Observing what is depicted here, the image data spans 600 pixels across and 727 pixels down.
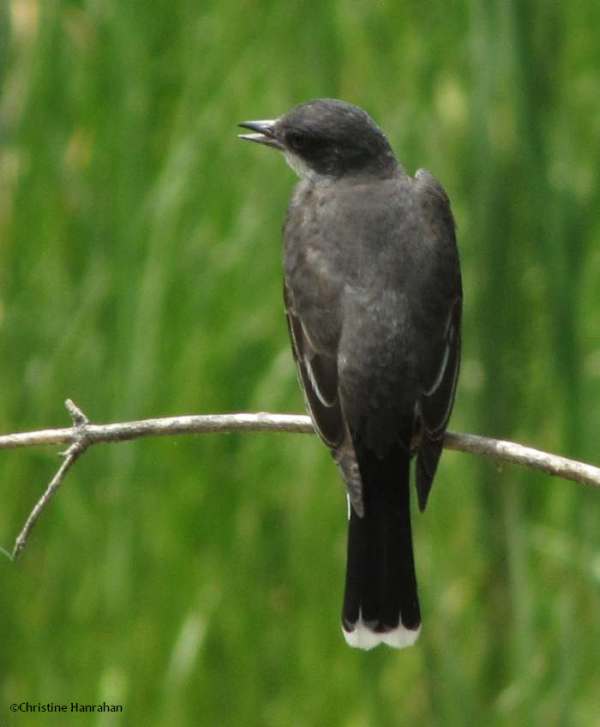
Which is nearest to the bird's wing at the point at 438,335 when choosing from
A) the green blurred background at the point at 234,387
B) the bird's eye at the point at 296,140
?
the bird's eye at the point at 296,140

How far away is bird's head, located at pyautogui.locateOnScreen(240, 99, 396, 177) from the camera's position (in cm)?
683

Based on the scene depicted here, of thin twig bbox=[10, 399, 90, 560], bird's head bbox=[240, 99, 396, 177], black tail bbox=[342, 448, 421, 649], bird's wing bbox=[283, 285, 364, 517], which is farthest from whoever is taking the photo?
bird's head bbox=[240, 99, 396, 177]

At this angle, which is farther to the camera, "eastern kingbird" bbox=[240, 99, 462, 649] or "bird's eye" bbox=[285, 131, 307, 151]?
"bird's eye" bbox=[285, 131, 307, 151]

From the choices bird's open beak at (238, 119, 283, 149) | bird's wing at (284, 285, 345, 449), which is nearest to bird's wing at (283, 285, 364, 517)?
bird's wing at (284, 285, 345, 449)

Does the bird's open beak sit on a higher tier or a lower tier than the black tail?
higher

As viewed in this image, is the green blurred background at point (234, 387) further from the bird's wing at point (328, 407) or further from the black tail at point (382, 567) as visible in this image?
the bird's wing at point (328, 407)

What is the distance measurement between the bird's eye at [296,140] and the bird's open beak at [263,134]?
46 mm

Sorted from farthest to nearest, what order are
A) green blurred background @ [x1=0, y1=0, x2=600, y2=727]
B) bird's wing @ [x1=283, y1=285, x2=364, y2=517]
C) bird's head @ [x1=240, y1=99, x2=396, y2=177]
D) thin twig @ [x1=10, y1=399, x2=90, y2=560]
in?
green blurred background @ [x1=0, y1=0, x2=600, y2=727] < bird's head @ [x1=240, y1=99, x2=396, y2=177] < bird's wing @ [x1=283, y1=285, x2=364, y2=517] < thin twig @ [x1=10, y1=399, x2=90, y2=560]

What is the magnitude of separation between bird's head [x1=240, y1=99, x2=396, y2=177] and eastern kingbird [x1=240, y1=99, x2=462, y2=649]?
0.26 meters

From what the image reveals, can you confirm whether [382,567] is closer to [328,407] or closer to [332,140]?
[328,407]

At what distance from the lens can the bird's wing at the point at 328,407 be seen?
5.70 metres

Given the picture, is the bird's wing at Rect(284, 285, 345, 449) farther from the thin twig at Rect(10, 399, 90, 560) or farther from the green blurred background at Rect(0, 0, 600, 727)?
the green blurred background at Rect(0, 0, 600, 727)

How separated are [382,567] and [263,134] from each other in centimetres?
196

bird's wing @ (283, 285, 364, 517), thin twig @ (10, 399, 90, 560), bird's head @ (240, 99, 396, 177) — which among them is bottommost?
thin twig @ (10, 399, 90, 560)
